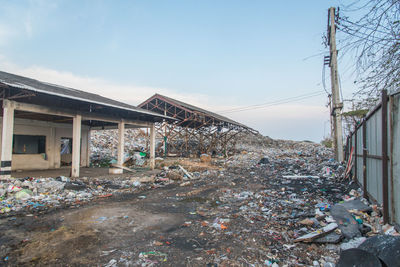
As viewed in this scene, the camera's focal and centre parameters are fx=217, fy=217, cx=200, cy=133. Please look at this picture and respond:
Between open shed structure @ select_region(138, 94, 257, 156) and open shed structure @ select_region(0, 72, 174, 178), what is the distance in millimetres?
4738

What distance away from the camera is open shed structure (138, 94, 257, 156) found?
57.3 feet

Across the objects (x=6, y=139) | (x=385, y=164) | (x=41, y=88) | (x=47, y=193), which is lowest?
(x=47, y=193)

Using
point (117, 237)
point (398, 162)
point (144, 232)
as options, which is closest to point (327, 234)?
point (398, 162)

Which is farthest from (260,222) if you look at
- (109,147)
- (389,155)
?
(109,147)

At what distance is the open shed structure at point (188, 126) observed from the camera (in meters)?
17.5

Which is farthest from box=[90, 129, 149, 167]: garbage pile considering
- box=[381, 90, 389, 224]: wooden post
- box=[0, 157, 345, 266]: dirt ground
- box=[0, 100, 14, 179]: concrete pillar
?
box=[381, 90, 389, 224]: wooden post

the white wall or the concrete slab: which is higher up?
the white wall

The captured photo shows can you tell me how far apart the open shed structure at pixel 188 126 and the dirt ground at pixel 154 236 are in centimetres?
1186

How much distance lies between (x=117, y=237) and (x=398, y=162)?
4.17 metres

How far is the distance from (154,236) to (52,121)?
11.6 metres

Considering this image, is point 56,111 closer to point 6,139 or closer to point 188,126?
point 6,139

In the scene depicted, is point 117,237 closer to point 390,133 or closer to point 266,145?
point 390,133

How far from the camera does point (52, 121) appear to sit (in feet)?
40.0

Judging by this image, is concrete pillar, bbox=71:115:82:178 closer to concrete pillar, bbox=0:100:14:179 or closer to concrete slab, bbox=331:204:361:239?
concrete pillar, bbox=0:100:14:179
